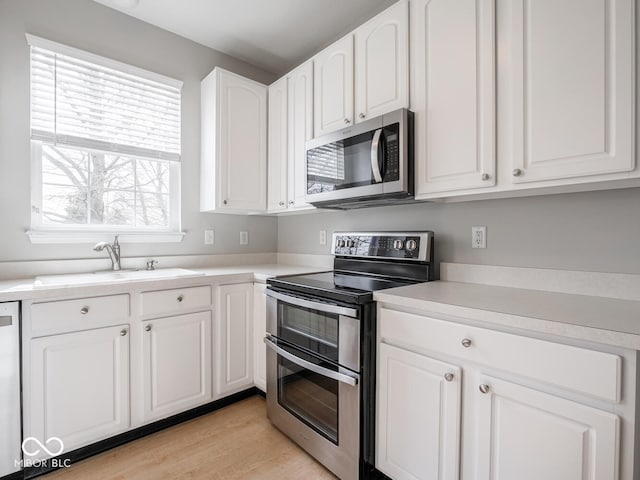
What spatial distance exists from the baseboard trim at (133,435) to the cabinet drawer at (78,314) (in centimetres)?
64

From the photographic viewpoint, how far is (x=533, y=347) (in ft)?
3.34

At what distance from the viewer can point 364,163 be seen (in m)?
1.78

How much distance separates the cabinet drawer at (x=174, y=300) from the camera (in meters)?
1.84

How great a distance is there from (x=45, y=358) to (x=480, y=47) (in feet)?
8.04

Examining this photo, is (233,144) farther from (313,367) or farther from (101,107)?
(313,367)

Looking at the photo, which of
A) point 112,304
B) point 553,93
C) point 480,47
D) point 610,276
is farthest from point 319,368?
point 480,47

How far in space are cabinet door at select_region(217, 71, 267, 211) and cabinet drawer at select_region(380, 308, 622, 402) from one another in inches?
62.1

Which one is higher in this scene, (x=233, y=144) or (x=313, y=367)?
(x=233, y=144)

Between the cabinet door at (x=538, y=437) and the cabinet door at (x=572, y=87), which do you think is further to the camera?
the cabinet door at (x=572, y=87)

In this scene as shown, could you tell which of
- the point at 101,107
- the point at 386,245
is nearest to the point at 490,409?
the point at 386,245

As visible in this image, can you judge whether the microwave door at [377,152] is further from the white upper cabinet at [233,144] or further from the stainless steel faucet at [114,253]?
the stainless steel faucet at [114,253]

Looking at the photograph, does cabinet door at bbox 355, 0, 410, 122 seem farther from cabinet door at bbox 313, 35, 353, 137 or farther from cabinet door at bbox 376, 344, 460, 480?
cabinet door at bbox 376, 344, 460, 480

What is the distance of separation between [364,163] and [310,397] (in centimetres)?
129

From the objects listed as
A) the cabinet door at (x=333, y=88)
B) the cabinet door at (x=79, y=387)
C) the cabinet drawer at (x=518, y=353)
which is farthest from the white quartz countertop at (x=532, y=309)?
the cabinet door at (x=79, y=387)
